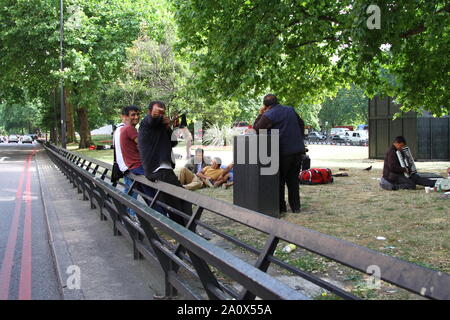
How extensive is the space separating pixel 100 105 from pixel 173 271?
36.6 metres

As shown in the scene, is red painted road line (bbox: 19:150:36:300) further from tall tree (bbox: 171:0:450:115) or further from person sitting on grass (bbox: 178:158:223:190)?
tall tree (bbox: 171:0:450:115)

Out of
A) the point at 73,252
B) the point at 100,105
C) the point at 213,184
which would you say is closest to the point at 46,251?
the point at 73,252

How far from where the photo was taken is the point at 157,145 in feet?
19.7

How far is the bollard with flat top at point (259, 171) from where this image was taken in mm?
7391

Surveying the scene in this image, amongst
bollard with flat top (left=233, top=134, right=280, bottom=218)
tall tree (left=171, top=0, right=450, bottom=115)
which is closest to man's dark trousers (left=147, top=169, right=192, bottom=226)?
bollard with flat top (left=233, top=134, right=280, bottom=218)

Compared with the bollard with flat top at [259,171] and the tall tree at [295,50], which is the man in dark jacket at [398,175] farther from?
the bollard with flat top at [259,171]

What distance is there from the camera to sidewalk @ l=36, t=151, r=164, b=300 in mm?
4336

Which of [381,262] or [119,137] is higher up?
[119,137]

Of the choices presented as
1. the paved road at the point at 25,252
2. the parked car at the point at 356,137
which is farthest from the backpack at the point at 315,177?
the parked car at the point at 356,137

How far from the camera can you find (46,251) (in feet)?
20.3

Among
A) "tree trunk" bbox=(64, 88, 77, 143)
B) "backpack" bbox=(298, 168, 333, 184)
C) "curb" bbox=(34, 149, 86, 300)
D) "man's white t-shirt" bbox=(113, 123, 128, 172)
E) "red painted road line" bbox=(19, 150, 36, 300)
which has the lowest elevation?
"red painted road line" bbox=(19, 150, 36, 300)

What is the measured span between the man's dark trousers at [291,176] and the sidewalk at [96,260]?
280 cm

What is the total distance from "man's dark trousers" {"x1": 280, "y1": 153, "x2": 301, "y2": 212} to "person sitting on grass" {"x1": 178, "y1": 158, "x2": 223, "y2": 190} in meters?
3.80
